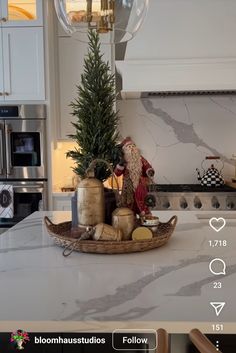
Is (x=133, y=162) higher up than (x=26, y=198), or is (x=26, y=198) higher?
(x=133, y=162)

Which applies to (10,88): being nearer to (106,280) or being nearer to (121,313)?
(106,280)

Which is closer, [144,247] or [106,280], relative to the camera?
[106,280]

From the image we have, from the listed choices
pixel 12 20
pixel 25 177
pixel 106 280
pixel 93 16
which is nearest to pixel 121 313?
pixel 106 280

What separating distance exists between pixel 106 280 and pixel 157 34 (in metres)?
2.07

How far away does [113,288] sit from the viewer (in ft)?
2.50

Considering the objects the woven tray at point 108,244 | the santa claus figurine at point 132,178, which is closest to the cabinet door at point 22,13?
the santa claus figurine at point 132,178

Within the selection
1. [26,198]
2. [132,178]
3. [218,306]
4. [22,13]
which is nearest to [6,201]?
[26,198]

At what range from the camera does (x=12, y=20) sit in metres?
2.60

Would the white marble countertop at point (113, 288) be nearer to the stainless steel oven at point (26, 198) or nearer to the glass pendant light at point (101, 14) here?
the glass pendant light at point (101, 14)

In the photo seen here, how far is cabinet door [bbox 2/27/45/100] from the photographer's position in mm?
2594

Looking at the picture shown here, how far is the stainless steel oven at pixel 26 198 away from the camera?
8.55 ft

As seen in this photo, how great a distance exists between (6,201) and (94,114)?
1750 millimetres

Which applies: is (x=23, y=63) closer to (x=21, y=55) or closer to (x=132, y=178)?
(x=21, y=55)

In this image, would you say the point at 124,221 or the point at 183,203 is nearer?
the point at 124,221
